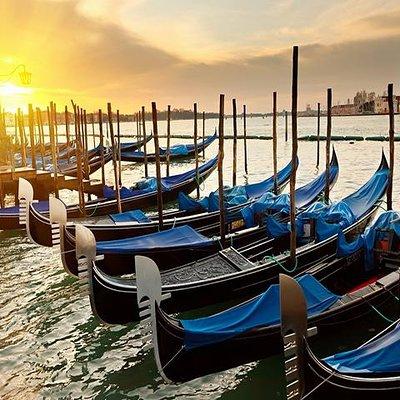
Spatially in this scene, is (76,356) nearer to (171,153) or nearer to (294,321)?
(294,321)

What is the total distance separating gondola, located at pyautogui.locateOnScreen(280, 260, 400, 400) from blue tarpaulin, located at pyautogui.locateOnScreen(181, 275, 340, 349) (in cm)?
98

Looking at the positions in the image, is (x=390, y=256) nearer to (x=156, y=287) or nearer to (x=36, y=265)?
(x=156, y=287)

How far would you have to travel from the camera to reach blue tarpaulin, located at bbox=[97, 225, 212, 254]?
21.5ft

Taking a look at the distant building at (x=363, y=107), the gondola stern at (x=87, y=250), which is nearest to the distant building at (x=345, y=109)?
the distant building at (x=363, y=107)

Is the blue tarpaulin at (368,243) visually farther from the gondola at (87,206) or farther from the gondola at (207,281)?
the gondola at (87,206)

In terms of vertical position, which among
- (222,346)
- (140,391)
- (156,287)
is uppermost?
(156,287)

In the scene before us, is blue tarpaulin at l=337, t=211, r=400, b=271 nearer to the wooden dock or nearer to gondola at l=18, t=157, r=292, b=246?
gondola at l=18, t=157, r=292, b=246

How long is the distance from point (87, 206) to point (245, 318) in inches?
279

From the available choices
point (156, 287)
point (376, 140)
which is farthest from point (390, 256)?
point (376, 140)

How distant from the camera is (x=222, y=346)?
423cm

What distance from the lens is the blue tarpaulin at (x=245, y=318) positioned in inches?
162

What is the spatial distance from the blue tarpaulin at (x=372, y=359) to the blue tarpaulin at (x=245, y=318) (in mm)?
913

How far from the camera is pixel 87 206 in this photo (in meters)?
10.7

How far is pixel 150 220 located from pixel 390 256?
4.55 m
